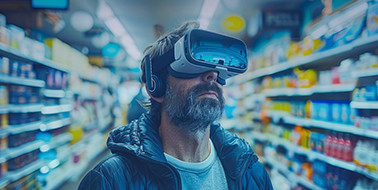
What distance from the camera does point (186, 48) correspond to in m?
1.05

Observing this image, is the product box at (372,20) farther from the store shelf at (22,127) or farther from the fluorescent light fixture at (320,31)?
the store shelf at (22,127)

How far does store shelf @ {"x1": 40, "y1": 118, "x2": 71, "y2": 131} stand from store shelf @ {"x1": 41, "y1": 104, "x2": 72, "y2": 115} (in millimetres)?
184

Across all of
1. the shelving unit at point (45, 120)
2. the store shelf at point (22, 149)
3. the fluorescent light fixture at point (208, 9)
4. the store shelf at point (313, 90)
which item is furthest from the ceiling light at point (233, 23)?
the store shelf at point (22, 149)

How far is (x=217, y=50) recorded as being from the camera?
1.16 meters

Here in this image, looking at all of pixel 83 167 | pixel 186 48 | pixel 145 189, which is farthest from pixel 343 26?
pixel 83 167

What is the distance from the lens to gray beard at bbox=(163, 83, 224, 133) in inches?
43.6

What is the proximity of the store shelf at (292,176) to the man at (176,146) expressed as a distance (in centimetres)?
263

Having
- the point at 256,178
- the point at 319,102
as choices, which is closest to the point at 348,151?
the point at 319,102

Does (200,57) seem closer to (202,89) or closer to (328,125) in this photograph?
(202,89)

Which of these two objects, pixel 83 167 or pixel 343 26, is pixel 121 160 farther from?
pixel 83 167

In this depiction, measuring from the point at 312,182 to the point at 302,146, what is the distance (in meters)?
0.49

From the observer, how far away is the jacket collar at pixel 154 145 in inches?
39.4

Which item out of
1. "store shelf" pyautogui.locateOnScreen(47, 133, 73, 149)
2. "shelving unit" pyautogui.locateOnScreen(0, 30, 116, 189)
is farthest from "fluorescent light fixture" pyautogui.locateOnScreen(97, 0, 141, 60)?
"store shelf" pyautogui.locateOnScreen(47, 133, 73, 149)

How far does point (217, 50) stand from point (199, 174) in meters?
0.56
